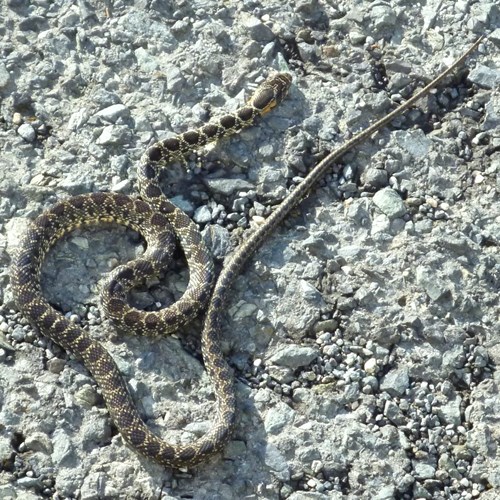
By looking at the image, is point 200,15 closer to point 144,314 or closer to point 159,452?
point 144,314

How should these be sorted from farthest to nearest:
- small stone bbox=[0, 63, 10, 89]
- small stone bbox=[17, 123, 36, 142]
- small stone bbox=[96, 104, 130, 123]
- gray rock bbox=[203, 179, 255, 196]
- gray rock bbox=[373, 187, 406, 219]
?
small stone bbox=[0, 63, 10, 89]
small stone bbox=[96, 104, 130, 123]
small stone bbox=[17, 123, 36, 142]
gray rock bbox=[203, 179, 255, 196]
gray rock bbox=[373, 187, 406, 219]

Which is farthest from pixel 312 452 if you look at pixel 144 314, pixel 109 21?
pixel 109 21

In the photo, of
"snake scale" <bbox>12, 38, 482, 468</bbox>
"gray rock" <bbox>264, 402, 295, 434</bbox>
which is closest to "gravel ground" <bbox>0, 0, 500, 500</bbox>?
"gray rock" <bbox>264, 402, 295, 434</bbox>

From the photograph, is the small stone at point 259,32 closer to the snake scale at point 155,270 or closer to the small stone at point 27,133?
the snake scale at point 155,270

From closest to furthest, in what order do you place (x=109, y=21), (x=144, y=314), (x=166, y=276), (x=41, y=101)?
(x=144, y=314)
(x=166, y=276)
(x=41, y=101)
(x=109, y=21)

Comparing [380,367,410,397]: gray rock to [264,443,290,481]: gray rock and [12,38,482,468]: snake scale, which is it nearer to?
[264,443,290,481]: gray rock

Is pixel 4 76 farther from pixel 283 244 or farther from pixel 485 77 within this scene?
pixel 485 77

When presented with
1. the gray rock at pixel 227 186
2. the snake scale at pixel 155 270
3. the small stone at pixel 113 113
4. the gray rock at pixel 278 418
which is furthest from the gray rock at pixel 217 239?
the gray rock at pixel 278 418

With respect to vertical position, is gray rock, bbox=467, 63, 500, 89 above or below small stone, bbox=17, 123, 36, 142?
above
